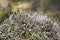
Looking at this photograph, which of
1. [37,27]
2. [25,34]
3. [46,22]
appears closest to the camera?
[25,34]

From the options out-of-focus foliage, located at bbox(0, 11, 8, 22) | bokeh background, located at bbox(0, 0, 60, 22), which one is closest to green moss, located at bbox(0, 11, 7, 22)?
out-of-focus foliage, located at bbox(0, 11, 8, 22)

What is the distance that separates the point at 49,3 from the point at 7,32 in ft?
24.0

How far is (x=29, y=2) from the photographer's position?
12.4 m

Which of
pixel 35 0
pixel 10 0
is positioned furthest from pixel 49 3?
pixel 10 0

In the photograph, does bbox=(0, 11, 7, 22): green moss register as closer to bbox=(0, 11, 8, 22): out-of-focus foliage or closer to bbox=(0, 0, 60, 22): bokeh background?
bbox=(0, 11, 8, 22): out-of-focus foliage

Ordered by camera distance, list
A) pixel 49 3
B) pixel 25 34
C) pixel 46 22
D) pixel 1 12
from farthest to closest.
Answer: pixel 49 3
pixel 1 12
pixel 46 22
pixel 25 34

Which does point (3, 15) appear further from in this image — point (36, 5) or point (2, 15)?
point (36, 5)

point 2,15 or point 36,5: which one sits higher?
point 2,15

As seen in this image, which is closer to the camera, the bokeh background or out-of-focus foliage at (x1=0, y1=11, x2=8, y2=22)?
out-of-focus foliage at (x1=0, y1=11, x2=8, y2=22)

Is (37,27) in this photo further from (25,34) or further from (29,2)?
(29,2)

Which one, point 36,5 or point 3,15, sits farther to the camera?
point 36,5

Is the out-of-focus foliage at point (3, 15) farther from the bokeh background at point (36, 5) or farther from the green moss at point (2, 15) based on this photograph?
the bokeh background at point (36, 5)

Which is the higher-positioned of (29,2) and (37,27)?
(37,27)

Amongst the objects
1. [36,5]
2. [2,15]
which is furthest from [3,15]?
[36,5]
